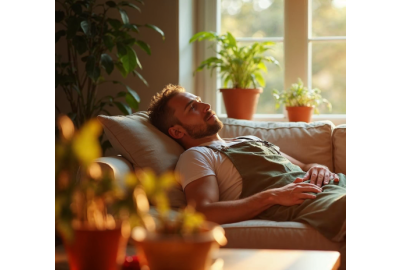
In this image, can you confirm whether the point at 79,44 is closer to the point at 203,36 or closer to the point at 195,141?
the point at 203,36

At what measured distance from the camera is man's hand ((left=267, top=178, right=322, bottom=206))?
1.97 m

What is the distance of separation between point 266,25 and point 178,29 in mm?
723

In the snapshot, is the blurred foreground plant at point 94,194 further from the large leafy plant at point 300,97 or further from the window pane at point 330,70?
the window pane at point 330,70

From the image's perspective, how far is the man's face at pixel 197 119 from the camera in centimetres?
245

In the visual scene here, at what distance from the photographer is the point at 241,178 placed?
2.20 metres

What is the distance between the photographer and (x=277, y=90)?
3.70 meters

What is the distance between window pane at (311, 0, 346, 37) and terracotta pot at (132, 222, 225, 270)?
10.2ft

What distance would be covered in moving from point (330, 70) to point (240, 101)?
31.0 inches

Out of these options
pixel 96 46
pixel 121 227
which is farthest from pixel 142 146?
pixel 121 227

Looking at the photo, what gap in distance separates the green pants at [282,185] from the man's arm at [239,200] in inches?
1.5

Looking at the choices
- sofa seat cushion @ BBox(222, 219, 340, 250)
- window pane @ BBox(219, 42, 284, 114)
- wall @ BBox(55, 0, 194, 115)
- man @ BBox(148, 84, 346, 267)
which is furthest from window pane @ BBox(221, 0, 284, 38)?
sofa seat cushion @ BBox(222, 219, 340, 250)
